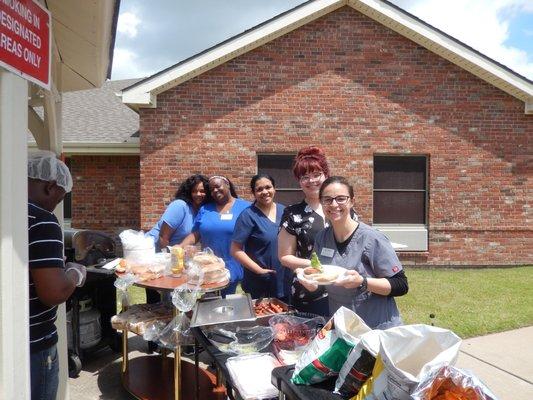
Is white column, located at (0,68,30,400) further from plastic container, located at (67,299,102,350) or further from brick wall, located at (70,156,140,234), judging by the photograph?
brick wall, located at (70,156,140,234)

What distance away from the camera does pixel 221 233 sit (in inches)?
179

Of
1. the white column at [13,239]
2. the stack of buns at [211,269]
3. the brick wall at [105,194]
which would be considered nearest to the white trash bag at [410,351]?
the white column at [13,239]

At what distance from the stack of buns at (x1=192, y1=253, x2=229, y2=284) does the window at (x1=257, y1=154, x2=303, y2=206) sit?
19.2ft

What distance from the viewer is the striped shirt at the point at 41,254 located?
2.03m

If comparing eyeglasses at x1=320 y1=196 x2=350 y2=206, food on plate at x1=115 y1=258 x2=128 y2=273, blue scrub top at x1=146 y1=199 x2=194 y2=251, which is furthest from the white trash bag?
blue scrub top at x1=146 y1=199 x2=194 y2=251

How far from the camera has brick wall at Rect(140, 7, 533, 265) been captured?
9398mm

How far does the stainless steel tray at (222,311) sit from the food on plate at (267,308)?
104 millimetres

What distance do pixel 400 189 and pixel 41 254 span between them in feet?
→ 28.8

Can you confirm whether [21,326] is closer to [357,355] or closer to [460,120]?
[357,355]

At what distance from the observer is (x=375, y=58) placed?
9688 mm

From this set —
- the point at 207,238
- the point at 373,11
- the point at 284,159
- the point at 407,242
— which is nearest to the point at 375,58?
the point at 373,11

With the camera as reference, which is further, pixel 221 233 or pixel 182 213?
pixel 182 213

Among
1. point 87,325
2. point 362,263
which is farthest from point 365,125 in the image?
point 362,263

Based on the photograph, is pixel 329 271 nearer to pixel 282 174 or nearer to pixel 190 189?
pixel 190 189
